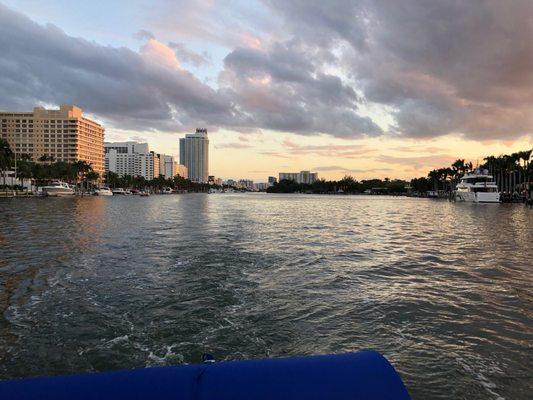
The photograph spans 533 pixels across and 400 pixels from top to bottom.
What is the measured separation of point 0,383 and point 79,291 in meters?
12.3

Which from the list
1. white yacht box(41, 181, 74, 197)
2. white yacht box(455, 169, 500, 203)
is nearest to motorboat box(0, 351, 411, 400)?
white yacht box(455, 169, 500, 203)

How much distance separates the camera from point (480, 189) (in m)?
132

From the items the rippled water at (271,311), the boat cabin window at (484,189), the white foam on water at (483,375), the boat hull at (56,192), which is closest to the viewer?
the white foam on water at (483,375)

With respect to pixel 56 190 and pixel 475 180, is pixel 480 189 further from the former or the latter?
pixel 56 190

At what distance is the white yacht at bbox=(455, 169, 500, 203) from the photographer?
128 m

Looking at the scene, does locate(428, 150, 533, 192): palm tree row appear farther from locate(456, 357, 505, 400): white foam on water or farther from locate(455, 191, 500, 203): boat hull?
locate(456, 357, 505, 400): white foam on water

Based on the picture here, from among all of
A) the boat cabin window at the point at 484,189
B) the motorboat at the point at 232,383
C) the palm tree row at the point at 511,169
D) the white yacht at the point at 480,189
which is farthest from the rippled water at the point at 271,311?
the palm tree row at the point at 511,169

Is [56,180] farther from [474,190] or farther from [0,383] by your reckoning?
[0,383]

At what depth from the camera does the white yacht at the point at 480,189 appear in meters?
128

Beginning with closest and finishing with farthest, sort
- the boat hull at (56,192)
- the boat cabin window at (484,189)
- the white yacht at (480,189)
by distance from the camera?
the white yacht at (480,189) → the boat cabin window at (484,189) → the boat hull at (56,192)

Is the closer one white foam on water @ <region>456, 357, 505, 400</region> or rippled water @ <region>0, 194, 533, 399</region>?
white foam on water @ <region>456, 357, 505, 400</region>

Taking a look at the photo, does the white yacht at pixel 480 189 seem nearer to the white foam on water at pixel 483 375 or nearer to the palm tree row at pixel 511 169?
the palm tree row at pixel 511 169

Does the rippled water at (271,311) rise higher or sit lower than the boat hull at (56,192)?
lower

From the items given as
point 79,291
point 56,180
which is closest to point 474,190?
point 79,291
